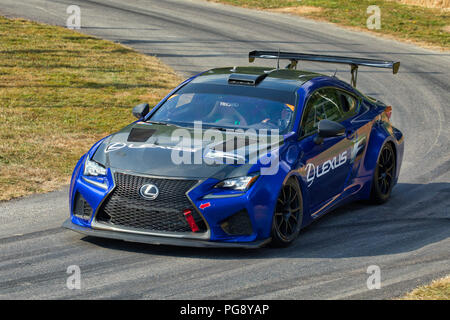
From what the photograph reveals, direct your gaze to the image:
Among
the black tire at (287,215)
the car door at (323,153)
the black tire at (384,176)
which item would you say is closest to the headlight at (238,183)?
the black tire at (287,215)

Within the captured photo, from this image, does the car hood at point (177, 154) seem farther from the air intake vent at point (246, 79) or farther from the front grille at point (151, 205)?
the air intake vent at point (246, 79)

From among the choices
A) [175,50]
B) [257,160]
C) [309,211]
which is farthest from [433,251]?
[175,50]

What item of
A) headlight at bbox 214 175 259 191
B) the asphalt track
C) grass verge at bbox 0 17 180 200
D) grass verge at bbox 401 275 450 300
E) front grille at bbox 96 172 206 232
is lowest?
grass verge at bbox 0 17 180 200

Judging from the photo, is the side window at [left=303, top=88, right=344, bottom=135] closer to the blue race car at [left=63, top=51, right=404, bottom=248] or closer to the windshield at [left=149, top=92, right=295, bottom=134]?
the blue race car at [left=63, top=51, right=404, bottom=248]

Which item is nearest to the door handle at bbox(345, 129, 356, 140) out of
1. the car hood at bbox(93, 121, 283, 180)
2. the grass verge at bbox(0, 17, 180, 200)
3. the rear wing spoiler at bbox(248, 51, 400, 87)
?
the rear wing spoiler at bbox(248, 51, 400, 87)

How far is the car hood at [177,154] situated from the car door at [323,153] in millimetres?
442

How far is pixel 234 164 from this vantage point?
25.1 feet

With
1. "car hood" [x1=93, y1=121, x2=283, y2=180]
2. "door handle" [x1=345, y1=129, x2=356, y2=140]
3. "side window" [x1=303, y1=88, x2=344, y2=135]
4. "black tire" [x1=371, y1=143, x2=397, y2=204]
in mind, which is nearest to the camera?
"car hood" [x1=93, y1=121, x2=283, y2=180]

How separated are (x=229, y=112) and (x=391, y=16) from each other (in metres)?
21.7

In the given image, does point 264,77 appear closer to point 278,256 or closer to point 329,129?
point 329,129

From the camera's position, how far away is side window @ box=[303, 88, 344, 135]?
8.88 m

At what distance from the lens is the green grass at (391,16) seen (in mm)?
26547

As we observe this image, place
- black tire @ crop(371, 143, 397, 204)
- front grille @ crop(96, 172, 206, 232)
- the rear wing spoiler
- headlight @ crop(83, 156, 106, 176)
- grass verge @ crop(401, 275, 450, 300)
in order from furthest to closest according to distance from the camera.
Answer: the rear wing spoiler, black tire @ crop(371, 143, 397, 204), headlight @ crop(83, 156, 106, 176), front grille @ crop(96, 172, 206, 232), grass verge @ crop(401, 275, 450, 300)

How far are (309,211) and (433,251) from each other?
51.8 inches
